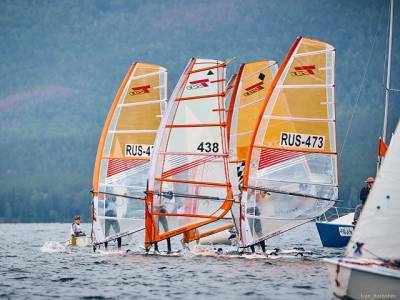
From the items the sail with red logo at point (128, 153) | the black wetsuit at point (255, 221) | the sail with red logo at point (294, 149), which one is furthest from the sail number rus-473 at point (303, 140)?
the sail with red logo at point (128, 153)

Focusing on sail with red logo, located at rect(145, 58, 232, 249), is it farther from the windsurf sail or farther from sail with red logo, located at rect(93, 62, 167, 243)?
the windsurf sail

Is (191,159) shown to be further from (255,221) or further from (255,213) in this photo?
(255,221)

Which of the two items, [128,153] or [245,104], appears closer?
[245,104]

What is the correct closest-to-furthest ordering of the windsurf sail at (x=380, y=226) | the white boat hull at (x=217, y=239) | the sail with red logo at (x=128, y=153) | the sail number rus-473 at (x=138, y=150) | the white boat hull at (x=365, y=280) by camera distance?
1. the white boat hull at (x=365, y=280)
2. the windsurf sail at (x=380, y=226)
3. the sail with red logo at (x=128, y=153)
4. the sail number rus-473 at (x=138, y=150)
5. the white boat hull at (x=217, y=239)

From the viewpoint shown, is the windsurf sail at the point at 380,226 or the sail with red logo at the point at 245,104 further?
the sail with red logo at the point at 245,104

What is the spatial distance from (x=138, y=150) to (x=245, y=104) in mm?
4464

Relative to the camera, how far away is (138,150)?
119 feet

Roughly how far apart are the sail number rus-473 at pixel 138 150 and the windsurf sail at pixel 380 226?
55.6 ft

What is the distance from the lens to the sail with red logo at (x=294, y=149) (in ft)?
106

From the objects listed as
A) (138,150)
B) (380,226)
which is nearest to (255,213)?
(138,150)

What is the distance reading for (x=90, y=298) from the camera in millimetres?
22141

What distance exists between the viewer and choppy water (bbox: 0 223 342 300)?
2300 centimetres

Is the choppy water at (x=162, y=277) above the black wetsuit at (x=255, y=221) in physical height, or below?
below

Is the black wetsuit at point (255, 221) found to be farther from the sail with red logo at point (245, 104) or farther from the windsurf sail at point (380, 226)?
the windsurf sail at point (380, 226)
